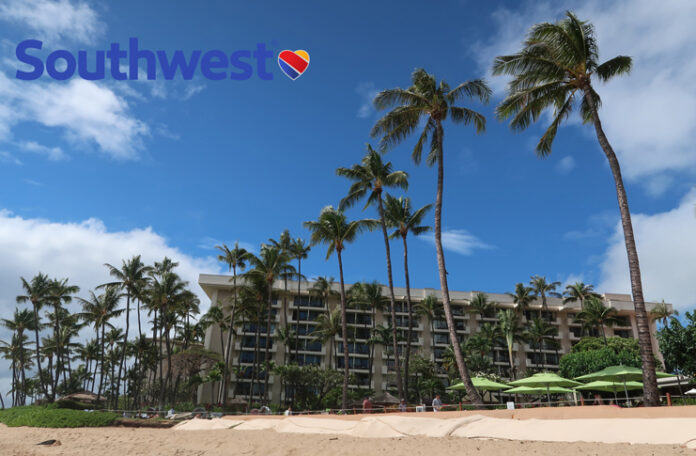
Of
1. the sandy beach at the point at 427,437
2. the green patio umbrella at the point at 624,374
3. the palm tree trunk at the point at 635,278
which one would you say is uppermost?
the palm tree trunk at the point at 635,278

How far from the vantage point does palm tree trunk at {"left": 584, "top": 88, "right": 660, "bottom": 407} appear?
15.6 meters

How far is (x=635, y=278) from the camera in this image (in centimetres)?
1694

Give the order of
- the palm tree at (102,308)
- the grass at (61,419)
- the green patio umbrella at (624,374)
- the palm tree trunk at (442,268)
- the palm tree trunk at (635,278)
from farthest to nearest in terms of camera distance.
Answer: the palm tree at (102,308) < the grass at (61,419) < the green patio umbrella at (624,374) < the palm tree trunk at (442,268) < the palm tree trunk at (635,278)

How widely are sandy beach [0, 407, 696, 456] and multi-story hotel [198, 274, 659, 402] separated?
138 ft

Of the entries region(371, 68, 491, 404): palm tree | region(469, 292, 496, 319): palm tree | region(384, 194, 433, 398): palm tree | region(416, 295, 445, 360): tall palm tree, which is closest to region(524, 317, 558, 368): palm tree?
region(469, 292, 496, 319): palm tree

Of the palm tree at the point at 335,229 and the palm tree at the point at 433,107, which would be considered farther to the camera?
the palm tree at the point at 335,229

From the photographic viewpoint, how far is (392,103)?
990 inches

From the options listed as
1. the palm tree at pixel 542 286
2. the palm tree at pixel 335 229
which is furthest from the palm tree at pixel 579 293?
the palm tree at pixel 335 229

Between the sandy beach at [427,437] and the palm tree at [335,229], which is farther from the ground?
the palm tree at [335,229]

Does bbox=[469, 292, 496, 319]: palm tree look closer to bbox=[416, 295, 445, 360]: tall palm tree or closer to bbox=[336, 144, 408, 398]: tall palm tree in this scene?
bbox=[416, 295, 445, 360]: tall palm tree

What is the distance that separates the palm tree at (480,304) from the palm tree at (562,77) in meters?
46.9

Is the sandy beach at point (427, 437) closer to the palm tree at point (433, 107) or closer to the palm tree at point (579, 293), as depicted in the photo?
the palm tree at point (433, 107)

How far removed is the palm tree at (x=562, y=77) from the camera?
731 inches

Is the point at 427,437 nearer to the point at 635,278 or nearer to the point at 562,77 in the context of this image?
the point at 635,278
